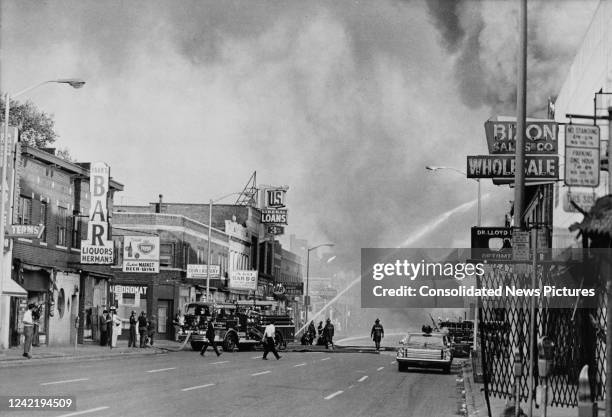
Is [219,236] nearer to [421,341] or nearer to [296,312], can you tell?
[296,312]

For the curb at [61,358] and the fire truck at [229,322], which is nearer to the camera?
the curb at [61,358]

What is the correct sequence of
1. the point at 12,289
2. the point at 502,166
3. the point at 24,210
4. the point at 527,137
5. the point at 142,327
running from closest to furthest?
the point at 502,166 → the point at 527,137 → the point at 12,289 → the point at 24,210 → the point at 142,327

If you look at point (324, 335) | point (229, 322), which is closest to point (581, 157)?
point (229, 322)

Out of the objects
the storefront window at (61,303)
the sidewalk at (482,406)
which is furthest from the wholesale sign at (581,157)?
the storefront window at (61,303)

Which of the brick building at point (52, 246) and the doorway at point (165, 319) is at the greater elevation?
the brick building at point (52, 246)

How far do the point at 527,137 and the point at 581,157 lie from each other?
29.3 feet

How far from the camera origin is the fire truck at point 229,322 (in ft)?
159

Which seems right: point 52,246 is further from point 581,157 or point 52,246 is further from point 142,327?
point 581,157

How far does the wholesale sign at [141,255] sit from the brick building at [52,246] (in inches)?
68.6

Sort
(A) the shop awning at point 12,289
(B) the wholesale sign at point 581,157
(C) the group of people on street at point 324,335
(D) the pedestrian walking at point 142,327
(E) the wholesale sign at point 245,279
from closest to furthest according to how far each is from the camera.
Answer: (B) the wholesale sign at point 581,157 < (A) the shop awning at point 12,289 < (D) the pedestrian walking at point 142,327 < (C) the group of people on street at point 324,335 < (E) the wholesale sign at point 245,279

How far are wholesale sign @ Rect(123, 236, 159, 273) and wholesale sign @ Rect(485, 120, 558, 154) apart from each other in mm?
33804

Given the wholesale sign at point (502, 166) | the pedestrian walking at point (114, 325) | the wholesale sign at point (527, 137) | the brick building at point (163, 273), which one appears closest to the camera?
the wholesale sign at point (502, 166)

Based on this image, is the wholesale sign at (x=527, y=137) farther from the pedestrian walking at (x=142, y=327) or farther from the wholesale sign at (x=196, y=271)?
the wholesale sign at (x=196, y=271)

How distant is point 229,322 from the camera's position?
4872 centimetres
